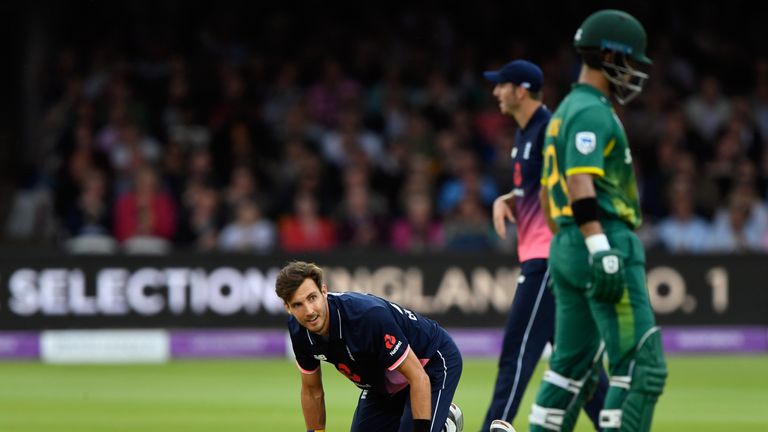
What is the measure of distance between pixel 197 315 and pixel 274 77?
3.89m

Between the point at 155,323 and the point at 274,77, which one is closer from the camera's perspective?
the point at 155,323

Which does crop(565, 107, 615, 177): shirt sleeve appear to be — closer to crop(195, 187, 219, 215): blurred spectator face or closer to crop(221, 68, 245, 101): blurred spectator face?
crop(195, 187, 219, 215): blurred spectator face

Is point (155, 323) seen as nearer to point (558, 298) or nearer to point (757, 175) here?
point (757, 175)

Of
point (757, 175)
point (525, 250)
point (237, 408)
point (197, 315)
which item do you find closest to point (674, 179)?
point (757, 175)

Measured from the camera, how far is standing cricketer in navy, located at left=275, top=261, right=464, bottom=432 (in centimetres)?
543

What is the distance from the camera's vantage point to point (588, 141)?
5203mm

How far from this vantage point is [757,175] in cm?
1429

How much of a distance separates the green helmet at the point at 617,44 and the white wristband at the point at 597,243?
2.13 ft

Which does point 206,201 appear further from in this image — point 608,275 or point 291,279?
point 608,275

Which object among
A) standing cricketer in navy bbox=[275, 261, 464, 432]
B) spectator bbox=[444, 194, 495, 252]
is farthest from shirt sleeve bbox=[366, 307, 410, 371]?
spectator bbox=[444, 194, 495, 252]

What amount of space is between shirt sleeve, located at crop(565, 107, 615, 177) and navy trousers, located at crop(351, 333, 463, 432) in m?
1.18

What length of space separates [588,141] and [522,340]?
1598mm

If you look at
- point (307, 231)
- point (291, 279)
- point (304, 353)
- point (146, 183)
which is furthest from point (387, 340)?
point (146, 183)

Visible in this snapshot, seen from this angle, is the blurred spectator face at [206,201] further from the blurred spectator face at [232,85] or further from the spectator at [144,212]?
the blurred spectator face at [232,85]
